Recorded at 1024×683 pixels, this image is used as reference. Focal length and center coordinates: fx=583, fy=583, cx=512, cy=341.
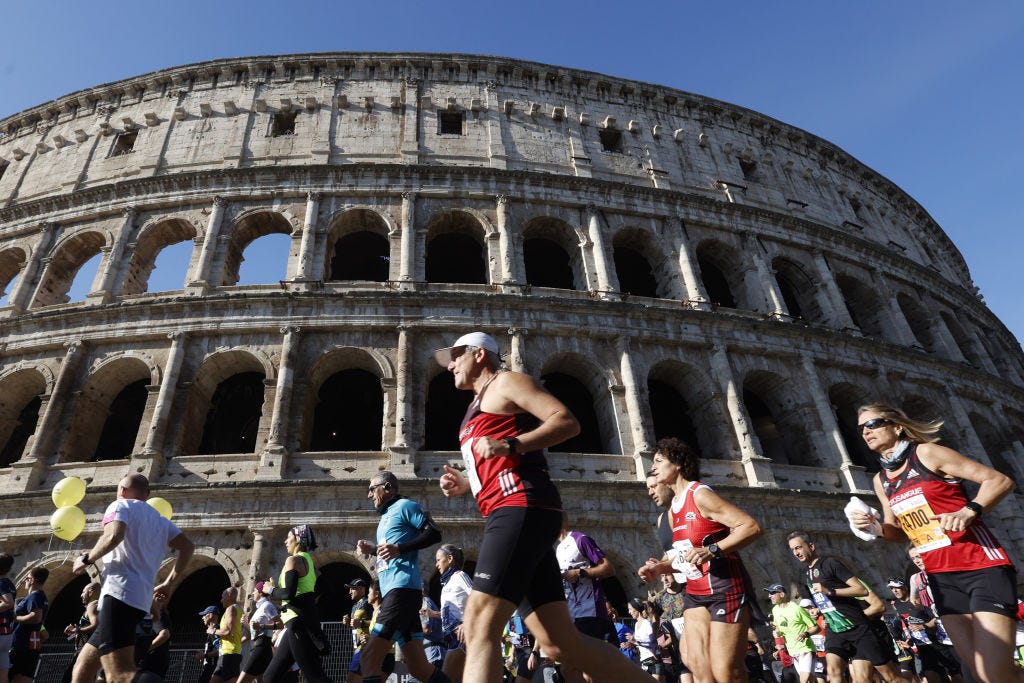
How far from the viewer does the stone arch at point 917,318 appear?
69.6 feet

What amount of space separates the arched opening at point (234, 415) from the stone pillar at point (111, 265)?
146 inches

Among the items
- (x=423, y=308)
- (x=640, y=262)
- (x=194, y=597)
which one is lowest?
(x=194, y=597)

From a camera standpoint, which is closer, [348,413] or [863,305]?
[348,413]

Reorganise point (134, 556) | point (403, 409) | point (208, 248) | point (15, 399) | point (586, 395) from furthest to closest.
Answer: point (586, 395)
point (208, 248)
point (15, 399)
point (403, 409)
point (134, 556)

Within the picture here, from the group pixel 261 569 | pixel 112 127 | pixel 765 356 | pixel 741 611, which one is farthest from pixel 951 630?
pixel 112 127

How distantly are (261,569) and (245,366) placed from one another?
5372 millimetres

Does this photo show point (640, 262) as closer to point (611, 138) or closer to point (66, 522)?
point (611, 138)

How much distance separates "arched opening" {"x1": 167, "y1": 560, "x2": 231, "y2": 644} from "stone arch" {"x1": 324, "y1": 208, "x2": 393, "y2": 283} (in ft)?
25.6

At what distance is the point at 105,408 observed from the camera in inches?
572

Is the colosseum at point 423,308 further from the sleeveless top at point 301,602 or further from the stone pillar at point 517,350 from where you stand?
→ the sleeveless top at point 301,602

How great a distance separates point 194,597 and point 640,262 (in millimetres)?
15873

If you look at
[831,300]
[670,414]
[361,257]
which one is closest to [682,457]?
[670,414]

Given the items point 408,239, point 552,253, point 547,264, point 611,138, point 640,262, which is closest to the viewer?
point 408,239

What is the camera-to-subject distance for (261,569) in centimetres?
1138
